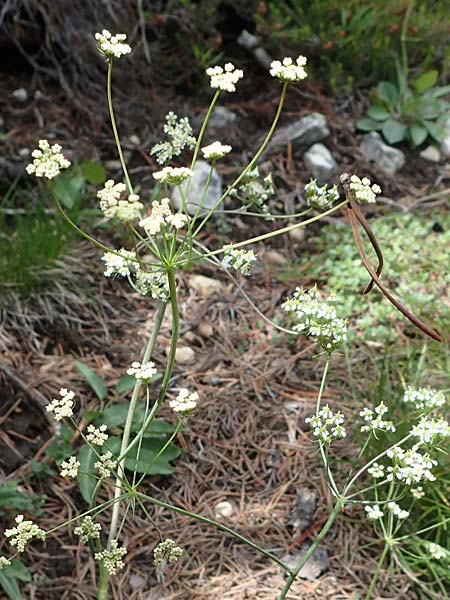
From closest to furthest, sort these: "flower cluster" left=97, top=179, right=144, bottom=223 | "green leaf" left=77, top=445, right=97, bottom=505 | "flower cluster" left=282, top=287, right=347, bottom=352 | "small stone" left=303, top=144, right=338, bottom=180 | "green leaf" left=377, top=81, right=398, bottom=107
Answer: "flower cluster" left=97, top=179, right=144, bottom=223
"flower cluster" left=282, top=287, right=347, bottom=352
"green leaf" left=77, top=445, right=97, bottom=505
"small stone" left=303, top=144, right=338, bottom=180
"green leaf" left=377, top=81, right=398, bottom=107

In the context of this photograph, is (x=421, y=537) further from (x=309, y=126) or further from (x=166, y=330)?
(x=309, y=126)

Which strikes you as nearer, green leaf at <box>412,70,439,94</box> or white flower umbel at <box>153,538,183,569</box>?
white flower umbel at <box>153,538,183,569</box>

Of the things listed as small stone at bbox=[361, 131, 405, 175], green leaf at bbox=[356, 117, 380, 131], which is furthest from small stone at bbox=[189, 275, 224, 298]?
green leaf at bbox=[356, 117, 380, 131]

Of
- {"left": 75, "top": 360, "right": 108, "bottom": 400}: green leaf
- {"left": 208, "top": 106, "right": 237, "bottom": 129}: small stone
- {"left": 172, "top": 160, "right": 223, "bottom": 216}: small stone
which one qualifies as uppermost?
{"left": 75, "top": 360, "right": 108, "bottom": 400}: green leaf

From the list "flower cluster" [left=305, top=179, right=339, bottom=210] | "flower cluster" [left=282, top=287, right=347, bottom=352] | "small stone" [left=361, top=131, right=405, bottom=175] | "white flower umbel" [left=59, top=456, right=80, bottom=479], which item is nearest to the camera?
"white flower umbel" [left=59, top=456, right=80, bottom=479]

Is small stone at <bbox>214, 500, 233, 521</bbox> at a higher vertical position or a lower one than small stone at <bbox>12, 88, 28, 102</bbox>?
lower

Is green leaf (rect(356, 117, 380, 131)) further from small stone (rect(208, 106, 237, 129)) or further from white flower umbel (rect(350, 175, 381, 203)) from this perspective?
white flower umbel (rect(350, 175, 381, 203))

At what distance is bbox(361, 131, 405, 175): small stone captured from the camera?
3.76 m

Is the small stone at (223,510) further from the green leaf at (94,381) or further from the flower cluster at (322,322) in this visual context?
the flower cluster at (322,322)

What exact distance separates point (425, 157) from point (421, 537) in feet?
7.03

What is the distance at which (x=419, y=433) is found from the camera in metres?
1.62

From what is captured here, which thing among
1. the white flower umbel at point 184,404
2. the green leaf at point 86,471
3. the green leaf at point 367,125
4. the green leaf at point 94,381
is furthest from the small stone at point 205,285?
the white flower umbel at point 184,404

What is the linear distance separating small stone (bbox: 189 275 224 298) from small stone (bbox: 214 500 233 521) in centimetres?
90

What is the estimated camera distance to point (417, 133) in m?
3.79
